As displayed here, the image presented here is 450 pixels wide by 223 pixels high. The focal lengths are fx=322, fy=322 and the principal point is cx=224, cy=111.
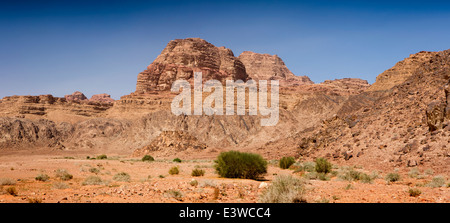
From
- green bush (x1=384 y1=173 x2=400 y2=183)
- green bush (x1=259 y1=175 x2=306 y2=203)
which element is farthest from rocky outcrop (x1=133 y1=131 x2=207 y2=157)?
green bush (x1=259 y1=175 x2=306 y2=203)

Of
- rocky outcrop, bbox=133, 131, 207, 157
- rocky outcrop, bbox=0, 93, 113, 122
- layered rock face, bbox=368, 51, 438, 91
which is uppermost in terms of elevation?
layered rock face, bbox=368, 51, 438, 91

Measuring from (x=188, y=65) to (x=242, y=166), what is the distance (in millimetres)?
130611

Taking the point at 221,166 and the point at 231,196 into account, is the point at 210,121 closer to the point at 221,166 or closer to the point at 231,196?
the point at 221,166

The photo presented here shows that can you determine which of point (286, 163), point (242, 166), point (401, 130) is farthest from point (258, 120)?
point (242, 166)

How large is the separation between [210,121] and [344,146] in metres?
54.3

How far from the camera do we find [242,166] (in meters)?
17.9

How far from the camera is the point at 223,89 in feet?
335

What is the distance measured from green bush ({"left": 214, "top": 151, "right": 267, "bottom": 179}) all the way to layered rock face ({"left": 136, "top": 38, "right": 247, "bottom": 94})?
112m

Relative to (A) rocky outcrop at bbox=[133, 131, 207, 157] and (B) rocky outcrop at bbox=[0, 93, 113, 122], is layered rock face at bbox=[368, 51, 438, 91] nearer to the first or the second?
(A) rocky outcrop at bbox=[133, 131, 207, 157]

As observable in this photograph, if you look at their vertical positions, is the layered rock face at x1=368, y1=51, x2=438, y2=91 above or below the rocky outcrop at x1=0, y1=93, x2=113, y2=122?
above

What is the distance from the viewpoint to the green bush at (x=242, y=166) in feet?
58.7

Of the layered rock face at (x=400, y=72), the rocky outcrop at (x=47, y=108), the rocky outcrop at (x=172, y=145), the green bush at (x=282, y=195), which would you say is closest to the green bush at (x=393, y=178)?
the green bush at (x=282, y=195)

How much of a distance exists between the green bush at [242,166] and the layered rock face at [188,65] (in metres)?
112

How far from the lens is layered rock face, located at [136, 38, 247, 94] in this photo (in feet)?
440
